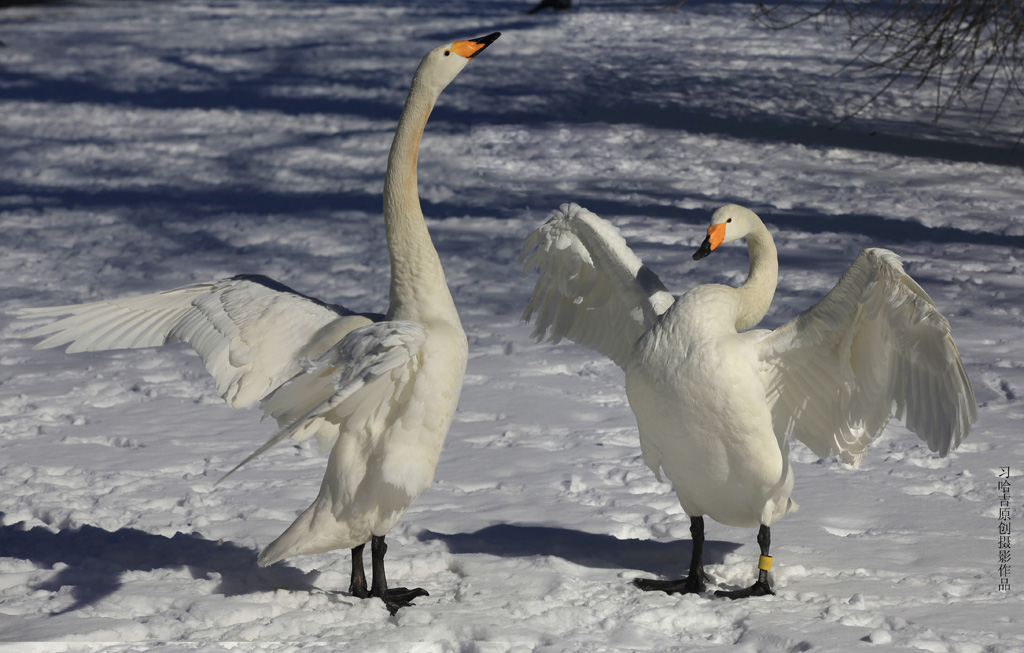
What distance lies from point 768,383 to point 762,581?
0.69m

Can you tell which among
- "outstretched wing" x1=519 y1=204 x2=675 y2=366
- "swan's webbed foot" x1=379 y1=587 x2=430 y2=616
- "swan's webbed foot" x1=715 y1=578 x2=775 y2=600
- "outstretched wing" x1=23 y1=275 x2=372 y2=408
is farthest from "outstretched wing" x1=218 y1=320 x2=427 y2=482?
"swan's webbed foot" x1=715 y1=578 x2=775 y2=600

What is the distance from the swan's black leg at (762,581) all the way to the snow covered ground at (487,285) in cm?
7

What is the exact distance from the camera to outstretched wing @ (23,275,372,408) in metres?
3.54

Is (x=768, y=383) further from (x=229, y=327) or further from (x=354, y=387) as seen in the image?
(x=229, y=327)

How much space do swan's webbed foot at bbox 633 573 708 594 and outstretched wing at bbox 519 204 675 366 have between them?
3.19ft

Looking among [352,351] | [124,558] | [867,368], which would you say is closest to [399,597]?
[352,351]

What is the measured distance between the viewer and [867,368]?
11.4ft

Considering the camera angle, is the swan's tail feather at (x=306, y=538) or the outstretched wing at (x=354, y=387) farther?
the swan's tail feather at (x=306, y=538)

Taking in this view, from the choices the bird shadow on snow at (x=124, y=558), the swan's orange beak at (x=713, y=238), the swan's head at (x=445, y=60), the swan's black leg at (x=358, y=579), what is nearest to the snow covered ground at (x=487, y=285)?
the bird shadow on snow at (x=124, y=558)

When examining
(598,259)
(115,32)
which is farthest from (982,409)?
(115,32)

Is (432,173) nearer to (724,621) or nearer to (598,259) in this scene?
(598,259)

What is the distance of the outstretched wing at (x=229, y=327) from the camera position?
3.54m

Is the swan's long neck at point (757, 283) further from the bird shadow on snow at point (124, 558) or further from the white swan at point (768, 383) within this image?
the bird shadow on snow at point (124, 558)

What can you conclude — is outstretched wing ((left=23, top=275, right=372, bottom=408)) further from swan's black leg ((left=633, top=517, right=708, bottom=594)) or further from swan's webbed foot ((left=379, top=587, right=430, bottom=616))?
swan's black leg ((left=633, top=517, right=708, bottom=594))
